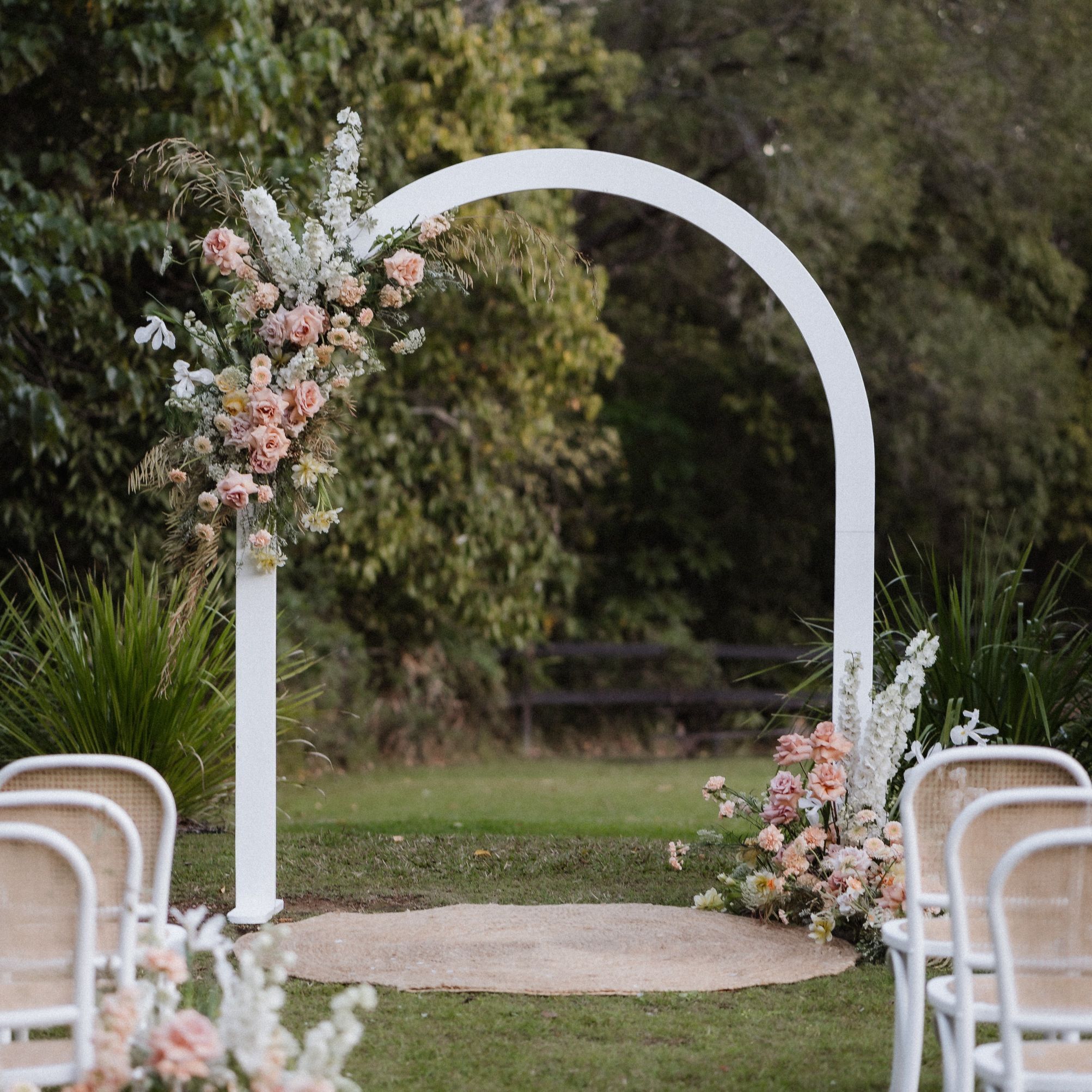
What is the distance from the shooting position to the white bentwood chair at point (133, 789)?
2.47 m

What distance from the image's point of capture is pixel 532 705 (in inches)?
493

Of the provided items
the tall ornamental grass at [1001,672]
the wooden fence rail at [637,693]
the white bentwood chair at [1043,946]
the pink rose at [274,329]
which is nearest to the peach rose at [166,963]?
the white bentwood chair at [1043,946]

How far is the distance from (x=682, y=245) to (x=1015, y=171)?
304 cm

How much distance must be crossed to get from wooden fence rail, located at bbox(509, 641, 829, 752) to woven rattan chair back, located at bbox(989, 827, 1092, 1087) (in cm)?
956

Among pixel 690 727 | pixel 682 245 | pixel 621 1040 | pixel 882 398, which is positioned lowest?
pixel 690 727

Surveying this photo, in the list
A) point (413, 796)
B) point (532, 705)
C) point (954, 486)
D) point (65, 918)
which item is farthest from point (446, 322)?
point (65, 918)

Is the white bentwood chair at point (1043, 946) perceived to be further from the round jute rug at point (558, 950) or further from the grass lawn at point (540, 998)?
the round jute rug at point (558, 950)

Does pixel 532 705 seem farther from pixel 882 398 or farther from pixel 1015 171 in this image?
pixel 1015 171

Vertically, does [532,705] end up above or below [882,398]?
below

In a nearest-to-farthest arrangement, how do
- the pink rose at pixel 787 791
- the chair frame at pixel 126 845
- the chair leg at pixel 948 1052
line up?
1. the chair frame at pixel 126 845
2. the chair leg at pixel 948 1052
3. the pink rose at pixel 787 791

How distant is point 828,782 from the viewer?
4.26 m

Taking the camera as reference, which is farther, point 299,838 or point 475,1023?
point 299,838

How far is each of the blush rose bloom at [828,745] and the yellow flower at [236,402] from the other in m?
2.16

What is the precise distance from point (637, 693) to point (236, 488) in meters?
8.22
